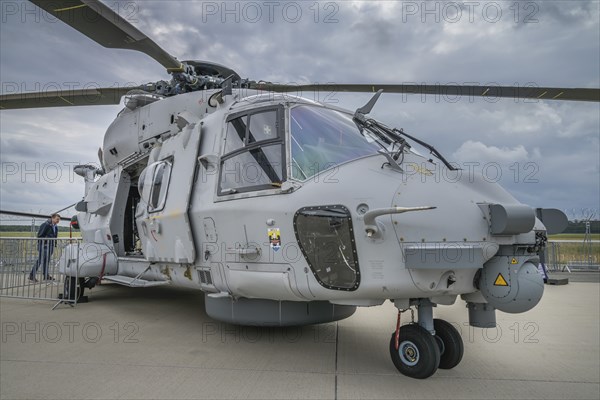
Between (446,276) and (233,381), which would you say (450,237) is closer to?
(446,276)

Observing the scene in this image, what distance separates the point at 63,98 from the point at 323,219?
5.64 m

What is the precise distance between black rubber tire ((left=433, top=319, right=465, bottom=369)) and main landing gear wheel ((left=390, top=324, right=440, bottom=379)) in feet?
1.02

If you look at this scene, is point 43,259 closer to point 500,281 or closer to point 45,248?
point 45,248

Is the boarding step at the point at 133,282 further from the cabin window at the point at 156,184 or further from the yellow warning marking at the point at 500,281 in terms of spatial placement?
the yellow warning marking at the point at 500,281

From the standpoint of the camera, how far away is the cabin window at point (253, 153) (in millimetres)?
4207

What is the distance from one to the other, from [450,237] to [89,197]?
7592 mm

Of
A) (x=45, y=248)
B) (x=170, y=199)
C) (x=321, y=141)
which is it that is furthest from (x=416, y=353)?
(x=45, y=248)

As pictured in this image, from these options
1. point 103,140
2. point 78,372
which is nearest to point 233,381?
point 78,372

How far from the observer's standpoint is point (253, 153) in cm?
443

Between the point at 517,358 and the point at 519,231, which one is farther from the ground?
the point at 519,231

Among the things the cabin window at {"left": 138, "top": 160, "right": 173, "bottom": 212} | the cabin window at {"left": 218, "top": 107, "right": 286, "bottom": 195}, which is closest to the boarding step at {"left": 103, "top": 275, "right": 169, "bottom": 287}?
the cabin window at {"left": 138, "top": 160, "right": 173, "bottom": 212}

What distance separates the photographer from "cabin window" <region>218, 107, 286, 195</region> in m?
4.21

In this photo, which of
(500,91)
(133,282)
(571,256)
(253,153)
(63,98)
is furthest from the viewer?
(571,256)

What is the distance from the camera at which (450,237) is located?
11.6 ft
